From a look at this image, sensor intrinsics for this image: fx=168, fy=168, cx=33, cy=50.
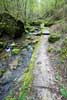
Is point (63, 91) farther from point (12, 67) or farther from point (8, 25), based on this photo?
point (8, 25)

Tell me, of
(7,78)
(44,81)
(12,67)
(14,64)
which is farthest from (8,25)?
(44,81)

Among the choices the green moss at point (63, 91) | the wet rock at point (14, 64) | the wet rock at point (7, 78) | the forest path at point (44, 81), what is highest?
the green moss at point (63, 91)

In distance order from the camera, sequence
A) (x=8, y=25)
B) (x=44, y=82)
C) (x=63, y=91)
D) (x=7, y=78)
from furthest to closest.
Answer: (x=8, y=25) < (x=7, y=78) < (x=44, y=82) < (x=63, y=91)

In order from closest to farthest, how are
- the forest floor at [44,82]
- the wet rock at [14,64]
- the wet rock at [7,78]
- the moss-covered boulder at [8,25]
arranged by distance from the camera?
the forest floor at [44,82] → the wet rock at [7,78] → the wet rock at [14,64] → the moss-covered boulder at [8,25]

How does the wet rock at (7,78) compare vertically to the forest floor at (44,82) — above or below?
below

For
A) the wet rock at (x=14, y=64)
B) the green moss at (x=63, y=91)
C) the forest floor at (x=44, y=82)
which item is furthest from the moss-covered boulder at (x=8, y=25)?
the green moss at (x=63, y=91)

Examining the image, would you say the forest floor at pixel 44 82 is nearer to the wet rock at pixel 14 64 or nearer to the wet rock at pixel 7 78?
the wet rock at pixel 7 78

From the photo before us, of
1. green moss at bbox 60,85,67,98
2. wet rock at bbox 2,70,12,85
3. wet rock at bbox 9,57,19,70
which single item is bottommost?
wet rock at bbox 9,57,19,70

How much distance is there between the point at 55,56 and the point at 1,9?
16.6 m

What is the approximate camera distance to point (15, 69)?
10305mm

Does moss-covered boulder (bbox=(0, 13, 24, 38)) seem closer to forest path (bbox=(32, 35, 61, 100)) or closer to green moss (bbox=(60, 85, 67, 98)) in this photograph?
forest path (bbox=(32, 35, 61, 100))

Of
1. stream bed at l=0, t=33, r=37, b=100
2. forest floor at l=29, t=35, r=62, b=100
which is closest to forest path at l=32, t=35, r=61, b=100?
forest floor at l=29, t=35, r=62, b=100

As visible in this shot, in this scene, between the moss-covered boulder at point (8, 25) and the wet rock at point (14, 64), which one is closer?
the wet rock at point (14, 64)

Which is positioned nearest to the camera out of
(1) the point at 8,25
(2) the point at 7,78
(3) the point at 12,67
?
(2) the point at 7,78
